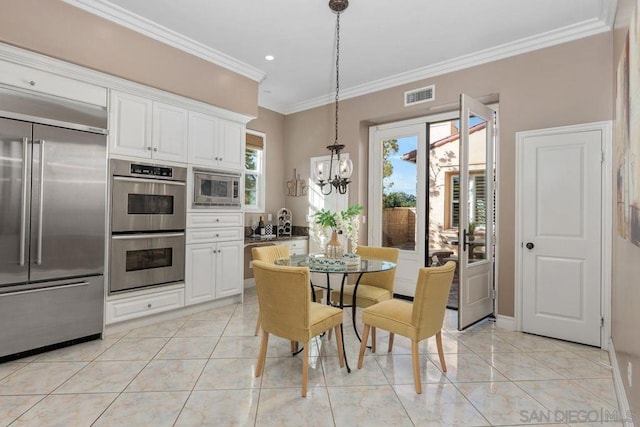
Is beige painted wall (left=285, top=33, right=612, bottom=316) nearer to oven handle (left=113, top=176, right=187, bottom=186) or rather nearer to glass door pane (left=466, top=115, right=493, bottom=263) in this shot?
glass door pane (left=466, top=115, right=493, bottom=263)

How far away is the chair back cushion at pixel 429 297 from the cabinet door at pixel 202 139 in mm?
2876

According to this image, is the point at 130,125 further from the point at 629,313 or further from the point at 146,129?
the point at 629,313

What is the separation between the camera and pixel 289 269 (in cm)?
221

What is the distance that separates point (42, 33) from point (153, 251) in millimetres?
2118

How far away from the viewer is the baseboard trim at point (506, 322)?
3.61 m

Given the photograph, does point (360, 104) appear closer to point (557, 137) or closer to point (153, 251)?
point (557, 137)

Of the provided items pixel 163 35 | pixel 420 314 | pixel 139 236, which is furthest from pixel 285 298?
pixel 163 35

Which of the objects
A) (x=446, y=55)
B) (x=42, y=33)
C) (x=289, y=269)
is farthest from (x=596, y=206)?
(x=42, y=33)

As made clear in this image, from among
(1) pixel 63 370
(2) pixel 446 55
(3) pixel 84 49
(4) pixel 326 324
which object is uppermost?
(2) pixel 446 55

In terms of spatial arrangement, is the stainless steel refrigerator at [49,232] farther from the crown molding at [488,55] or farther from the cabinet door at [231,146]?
the crown molding at [488,55]

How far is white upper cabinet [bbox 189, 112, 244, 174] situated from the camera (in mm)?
3959

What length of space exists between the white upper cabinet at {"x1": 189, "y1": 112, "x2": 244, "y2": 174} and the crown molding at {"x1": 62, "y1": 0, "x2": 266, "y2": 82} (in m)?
0.69

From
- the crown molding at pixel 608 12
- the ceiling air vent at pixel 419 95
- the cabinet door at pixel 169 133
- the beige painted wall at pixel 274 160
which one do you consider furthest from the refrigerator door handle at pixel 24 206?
the crown molding at pixel 608 12

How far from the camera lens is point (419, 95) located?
14.5ft
